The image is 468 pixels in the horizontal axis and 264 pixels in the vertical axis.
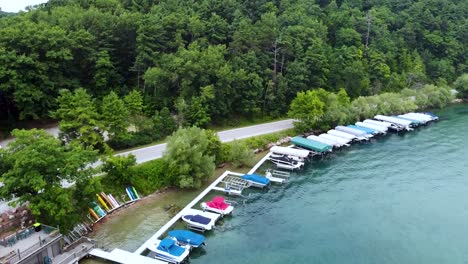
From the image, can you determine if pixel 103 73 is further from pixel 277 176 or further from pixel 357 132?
pixel 357 132

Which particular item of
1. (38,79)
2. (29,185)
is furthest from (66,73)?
(29,185)

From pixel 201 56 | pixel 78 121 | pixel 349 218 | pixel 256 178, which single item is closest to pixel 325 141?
pixel 256 178

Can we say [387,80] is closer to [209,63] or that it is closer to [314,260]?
[209,63]

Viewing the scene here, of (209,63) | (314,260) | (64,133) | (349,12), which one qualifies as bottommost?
(314,260)

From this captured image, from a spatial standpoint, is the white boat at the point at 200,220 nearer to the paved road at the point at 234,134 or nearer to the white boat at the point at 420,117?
the paved road at the point at 234,134

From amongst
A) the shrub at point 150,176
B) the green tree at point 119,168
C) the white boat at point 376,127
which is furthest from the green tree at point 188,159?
the white boat at point 376,127
